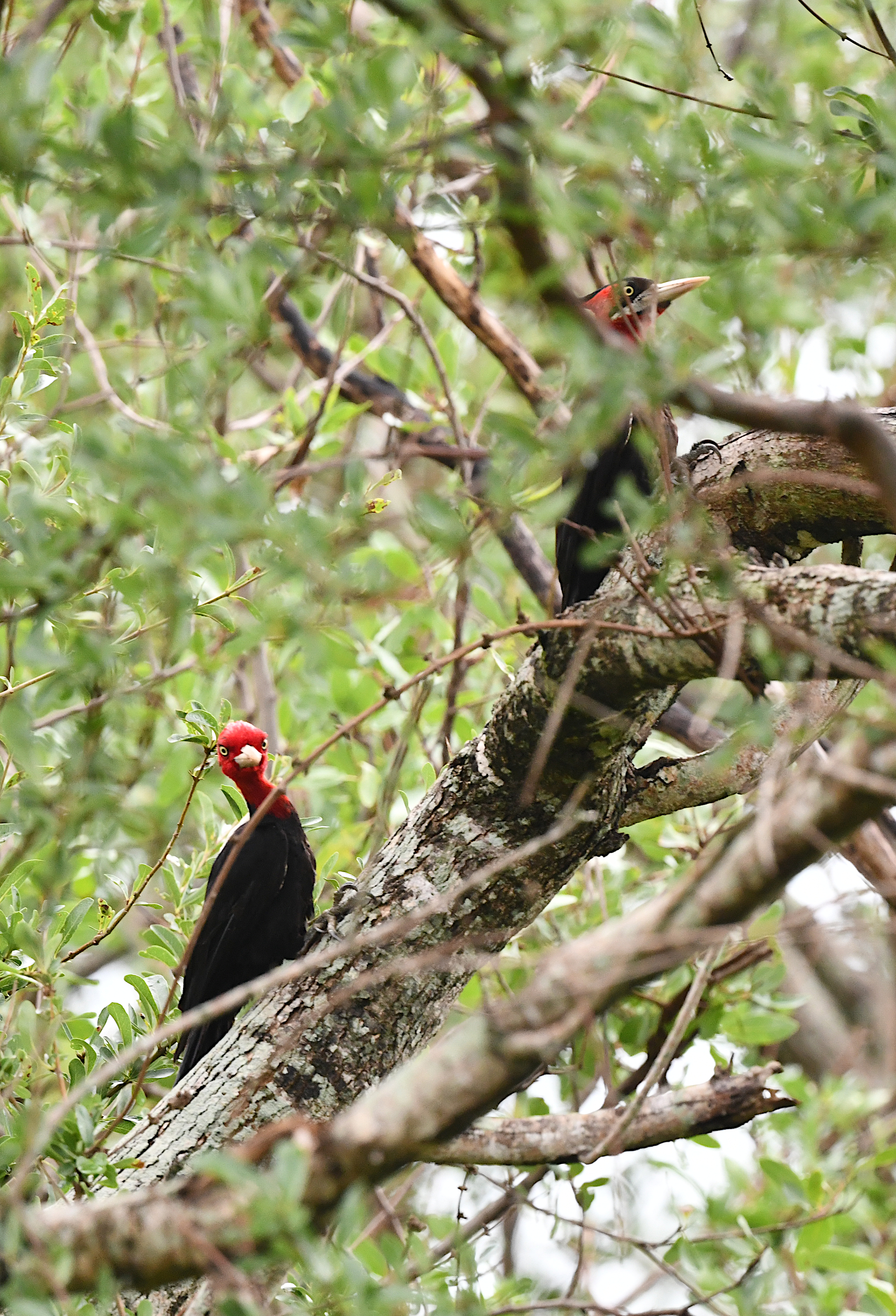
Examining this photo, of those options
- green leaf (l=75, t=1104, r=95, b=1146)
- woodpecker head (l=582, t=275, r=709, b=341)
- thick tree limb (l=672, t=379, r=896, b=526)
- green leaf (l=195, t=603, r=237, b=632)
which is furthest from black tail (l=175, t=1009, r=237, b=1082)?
thick tree limb (l=672, t=379, r=896, b=526)

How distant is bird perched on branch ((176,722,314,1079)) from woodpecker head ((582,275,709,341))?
5.05 feet

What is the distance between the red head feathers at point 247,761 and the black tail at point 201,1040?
23.3 inches

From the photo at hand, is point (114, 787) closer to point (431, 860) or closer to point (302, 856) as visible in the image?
point (302, 856)

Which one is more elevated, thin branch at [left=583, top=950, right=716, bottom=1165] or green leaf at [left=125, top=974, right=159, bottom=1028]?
thin branch at [left=583, top=950, right=716, bottom=1165]

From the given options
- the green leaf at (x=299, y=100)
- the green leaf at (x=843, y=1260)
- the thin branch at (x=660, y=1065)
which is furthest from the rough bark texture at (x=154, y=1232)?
the green leaf at (x=299, y=100)

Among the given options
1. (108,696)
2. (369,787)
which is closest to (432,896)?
(108,696)

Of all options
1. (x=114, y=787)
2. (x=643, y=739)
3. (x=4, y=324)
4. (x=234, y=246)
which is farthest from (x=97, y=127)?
(x=4, y=324)

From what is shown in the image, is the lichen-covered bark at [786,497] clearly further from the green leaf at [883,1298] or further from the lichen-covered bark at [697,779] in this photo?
the green leaf at [883,1298]

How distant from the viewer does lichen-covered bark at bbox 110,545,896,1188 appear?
86.0 inches

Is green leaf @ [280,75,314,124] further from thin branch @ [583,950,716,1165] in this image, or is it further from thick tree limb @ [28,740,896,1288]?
thick tree limb @ [28,740,896,1288]

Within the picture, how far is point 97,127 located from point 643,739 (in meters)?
1.42

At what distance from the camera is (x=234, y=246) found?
2.66 m

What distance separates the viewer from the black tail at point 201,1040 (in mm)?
3070

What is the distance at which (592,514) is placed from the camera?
3.49 meters
